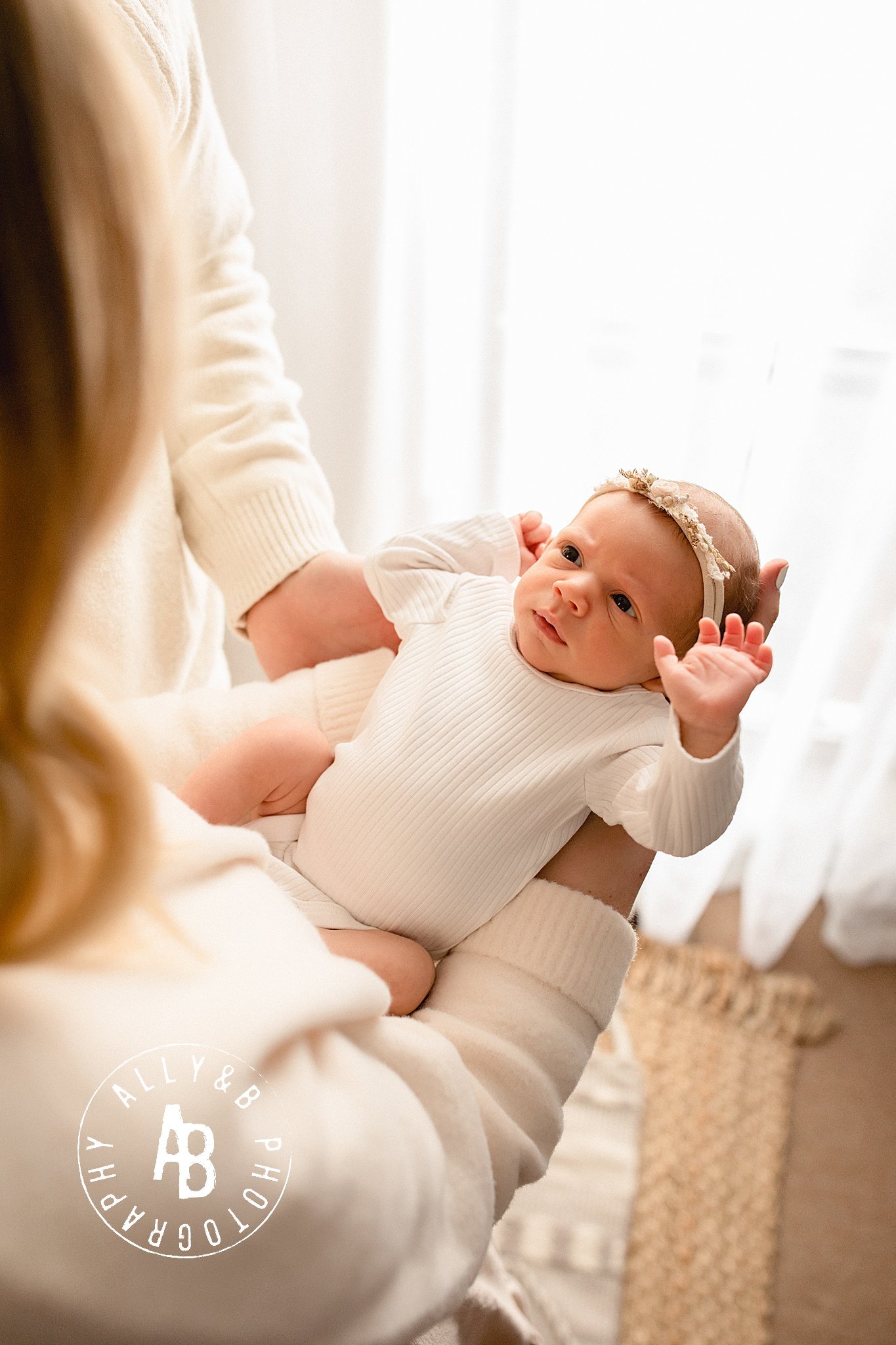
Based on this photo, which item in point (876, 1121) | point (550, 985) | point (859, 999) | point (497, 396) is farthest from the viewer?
point (859, 999)

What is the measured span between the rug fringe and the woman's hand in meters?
0.95

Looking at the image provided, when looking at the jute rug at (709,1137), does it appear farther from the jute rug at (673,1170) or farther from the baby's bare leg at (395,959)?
the baby's bare leg at (395,959)

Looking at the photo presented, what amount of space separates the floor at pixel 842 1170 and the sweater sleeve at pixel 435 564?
1151 millimetres

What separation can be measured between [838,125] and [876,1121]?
1.50 meters

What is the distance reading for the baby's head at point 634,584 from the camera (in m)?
0.85

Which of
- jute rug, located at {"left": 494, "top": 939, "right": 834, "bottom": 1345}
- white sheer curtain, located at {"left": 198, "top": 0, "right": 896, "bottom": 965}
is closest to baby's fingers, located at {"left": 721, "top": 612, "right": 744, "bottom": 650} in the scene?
white sheer curtain, located at {"left": 198, "top": 0, "right": 896, "bottom": 965}

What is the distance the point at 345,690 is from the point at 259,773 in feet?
0.50

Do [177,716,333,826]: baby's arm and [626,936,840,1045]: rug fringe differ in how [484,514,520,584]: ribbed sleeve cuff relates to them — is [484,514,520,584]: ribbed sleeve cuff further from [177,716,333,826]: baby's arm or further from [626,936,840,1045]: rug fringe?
[626,936,840,1045]: rug fringe

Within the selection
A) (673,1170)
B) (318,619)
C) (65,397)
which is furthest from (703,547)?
(673,1170)

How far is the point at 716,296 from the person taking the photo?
132 cm

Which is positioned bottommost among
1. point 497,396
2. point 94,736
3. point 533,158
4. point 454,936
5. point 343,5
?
point 454,936

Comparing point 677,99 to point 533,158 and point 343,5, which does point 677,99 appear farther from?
point 343,5

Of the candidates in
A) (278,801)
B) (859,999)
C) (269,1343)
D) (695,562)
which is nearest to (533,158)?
(695,562)

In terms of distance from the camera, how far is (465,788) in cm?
84
